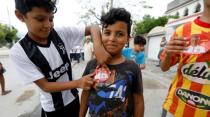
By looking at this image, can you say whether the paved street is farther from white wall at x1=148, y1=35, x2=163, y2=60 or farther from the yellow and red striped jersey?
white wall at x1=148, y1=35, x2=163, y2=60

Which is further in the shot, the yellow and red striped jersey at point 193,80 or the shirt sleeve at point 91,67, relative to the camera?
the shirt sleeve at point 91,67

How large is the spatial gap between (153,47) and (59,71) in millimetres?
19472

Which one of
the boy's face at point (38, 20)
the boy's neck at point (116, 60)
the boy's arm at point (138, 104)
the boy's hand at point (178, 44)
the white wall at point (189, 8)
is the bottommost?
the boy's arm at point (138, 104)

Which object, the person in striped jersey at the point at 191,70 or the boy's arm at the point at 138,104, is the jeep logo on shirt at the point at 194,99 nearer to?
the person in striped jersey at the point at 191,70

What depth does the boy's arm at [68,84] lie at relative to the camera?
4.91 ft

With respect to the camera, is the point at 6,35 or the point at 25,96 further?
the point at 6,35

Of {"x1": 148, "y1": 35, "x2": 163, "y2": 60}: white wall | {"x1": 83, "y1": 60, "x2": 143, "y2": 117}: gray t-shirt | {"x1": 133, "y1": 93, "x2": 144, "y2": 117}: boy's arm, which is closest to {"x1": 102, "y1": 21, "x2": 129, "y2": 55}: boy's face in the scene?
{"x1": 83, "y1": 60, "x2": 143, "y2": 117}: gray t-shirt

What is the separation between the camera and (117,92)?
5.28 ft

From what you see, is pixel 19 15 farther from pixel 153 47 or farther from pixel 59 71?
pixel 153 47

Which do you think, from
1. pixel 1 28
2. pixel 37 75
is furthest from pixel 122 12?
pixel 1 28

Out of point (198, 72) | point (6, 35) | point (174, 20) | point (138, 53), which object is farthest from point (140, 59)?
point (6, 35)

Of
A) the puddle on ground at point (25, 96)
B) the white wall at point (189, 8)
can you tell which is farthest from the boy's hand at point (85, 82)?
the white wall at point (189, 8)

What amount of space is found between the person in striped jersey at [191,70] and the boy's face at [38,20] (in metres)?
0.83

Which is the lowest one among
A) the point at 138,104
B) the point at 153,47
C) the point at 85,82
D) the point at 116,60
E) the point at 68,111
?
the point at 153,47
